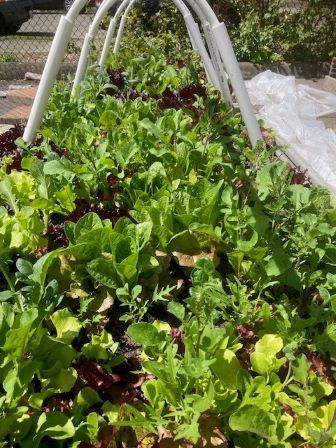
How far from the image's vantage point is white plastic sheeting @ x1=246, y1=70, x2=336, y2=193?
14.3ft

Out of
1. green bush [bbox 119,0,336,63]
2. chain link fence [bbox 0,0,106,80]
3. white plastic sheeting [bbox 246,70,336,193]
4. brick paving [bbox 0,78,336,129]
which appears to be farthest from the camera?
green bush [bbox 119,0,336,63]

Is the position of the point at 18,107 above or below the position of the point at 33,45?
above

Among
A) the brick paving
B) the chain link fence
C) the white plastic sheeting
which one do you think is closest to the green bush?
the chain link fence

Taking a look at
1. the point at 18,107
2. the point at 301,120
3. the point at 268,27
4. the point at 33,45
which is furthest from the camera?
the point at 33,45

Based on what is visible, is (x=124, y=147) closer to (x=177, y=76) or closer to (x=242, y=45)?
(x=177, y=76)

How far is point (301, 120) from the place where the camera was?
5.45m

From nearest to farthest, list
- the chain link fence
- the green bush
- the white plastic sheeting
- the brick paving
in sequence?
1. the white plastic sheeting
2. the brick paving
3. the chain link fence
4. the green bush

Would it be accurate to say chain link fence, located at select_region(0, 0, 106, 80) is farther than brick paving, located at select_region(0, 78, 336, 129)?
Yes

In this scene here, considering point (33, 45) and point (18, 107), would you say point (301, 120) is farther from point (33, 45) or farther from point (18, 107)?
point (33, 45)

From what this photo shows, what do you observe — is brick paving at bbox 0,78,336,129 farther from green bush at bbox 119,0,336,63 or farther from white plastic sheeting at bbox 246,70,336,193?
green bush at bbox 119,0,336,63

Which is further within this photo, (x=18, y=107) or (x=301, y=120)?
(x=18, y=107)

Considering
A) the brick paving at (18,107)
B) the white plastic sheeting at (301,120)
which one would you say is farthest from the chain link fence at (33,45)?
the white plastic sheeting at (301,120)

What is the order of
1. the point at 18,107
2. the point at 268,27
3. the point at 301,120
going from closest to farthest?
the point at 301,120 < the point at 18,107 < the point at 268,27

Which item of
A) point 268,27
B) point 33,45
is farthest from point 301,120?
point 33,45
